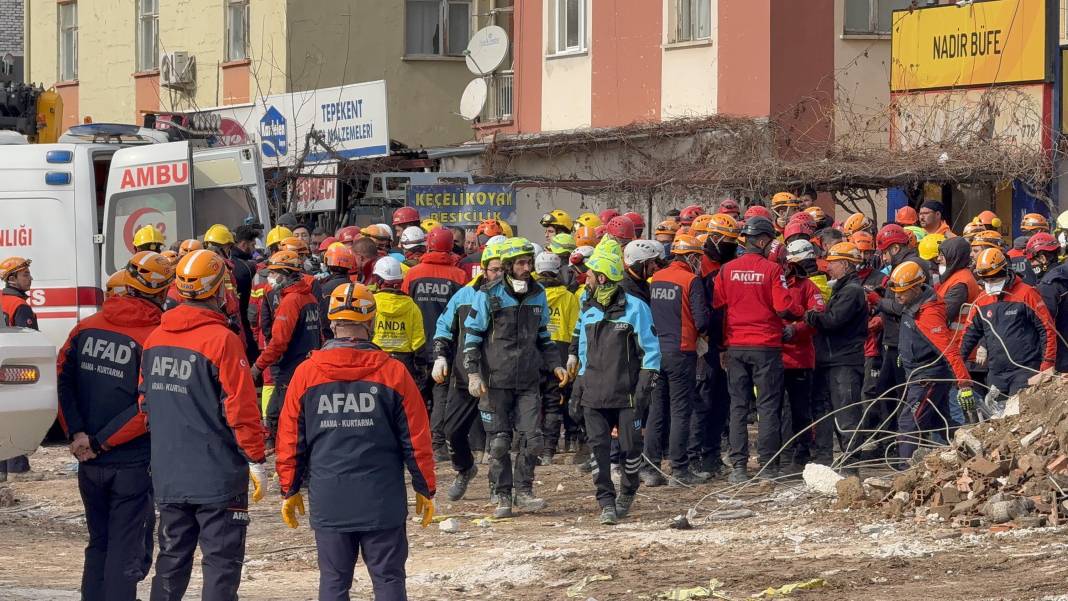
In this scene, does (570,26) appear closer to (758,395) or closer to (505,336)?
(758,395)

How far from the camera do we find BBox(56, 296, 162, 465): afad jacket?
28.2 feet

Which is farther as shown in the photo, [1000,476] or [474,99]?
[474,99]

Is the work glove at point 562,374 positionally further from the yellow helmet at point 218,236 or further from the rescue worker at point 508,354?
the yellow helmet at point 218,236

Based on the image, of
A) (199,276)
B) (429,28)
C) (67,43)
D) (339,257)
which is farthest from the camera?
(67,43)

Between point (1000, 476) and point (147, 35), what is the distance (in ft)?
91.9

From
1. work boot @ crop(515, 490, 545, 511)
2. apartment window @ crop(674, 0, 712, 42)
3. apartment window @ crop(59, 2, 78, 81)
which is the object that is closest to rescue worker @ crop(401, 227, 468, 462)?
work boot @ crop(515, 490, 545, 511)

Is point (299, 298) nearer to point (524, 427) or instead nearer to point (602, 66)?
point (524, 427)

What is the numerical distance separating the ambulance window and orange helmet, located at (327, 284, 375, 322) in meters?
9.40

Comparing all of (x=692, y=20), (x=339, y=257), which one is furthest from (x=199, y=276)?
(x=692, y=20)

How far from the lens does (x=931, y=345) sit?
13.0 m

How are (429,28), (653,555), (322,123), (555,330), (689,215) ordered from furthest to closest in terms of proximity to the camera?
1. (429,28)
2. (322,123)
3. (689,215)
4. (555,330)
5. (653,555)

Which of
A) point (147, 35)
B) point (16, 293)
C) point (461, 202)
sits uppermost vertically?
point (147, 35)

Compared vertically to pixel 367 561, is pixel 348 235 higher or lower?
higher

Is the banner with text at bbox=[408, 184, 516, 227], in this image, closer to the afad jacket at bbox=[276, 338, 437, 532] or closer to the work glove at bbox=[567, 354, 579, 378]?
the work glove at bbox=[567, 354, 579, 378]
